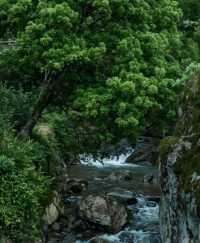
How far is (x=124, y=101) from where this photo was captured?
16.3m

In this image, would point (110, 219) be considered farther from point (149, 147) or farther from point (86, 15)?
point (149, 147)

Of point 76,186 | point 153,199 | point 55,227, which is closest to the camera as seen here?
point 55,227

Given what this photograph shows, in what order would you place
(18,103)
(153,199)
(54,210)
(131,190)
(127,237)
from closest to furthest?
(127,237), (54,210), (18,103), (153,199), (131,190)

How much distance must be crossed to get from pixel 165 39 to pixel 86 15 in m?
3.08

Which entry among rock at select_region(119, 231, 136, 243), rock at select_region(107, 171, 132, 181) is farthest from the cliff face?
rock at select_region(107, 171, 132, 181)

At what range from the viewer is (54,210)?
55.7 feet

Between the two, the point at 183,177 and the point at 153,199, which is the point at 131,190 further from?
the point at 183,177

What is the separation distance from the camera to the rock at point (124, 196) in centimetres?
1944

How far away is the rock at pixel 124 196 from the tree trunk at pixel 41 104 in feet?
13.7

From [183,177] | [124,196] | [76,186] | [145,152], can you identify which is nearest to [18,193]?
[183,177]

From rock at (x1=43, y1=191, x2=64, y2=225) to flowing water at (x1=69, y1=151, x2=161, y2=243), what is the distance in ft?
3.56

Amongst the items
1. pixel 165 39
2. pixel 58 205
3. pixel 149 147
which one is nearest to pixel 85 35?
pixel 165 39

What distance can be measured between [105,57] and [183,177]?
7605 millimetres

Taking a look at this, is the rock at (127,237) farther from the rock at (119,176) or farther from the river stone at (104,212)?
the rock at (119,176)
